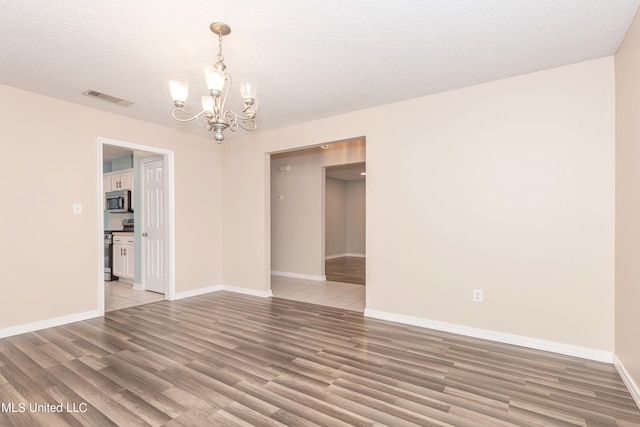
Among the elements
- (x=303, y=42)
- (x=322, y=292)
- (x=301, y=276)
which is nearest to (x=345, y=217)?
(x=301, y=276)

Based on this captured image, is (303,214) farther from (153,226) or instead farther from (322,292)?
(153,226)

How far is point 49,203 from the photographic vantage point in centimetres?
353

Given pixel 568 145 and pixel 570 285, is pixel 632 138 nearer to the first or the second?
pixel 568 145

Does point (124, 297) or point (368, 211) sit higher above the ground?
point (368, 211)

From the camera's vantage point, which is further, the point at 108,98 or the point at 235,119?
the point at 108,98

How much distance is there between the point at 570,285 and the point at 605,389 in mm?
853

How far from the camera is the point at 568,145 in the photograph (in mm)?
2791

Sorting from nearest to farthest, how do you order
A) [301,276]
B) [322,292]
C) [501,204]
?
[501,204], [322,292], [301,276]

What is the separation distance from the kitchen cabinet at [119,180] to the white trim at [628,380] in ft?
23.5

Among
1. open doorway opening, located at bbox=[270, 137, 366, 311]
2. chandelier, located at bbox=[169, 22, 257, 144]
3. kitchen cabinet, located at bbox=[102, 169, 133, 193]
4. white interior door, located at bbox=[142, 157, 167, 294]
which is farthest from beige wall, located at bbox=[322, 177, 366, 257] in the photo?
chandelier, located at bbox=[169, 22, 257, 144]

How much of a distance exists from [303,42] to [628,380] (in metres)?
3.42

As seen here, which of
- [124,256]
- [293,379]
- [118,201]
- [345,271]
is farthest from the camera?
[345,271]

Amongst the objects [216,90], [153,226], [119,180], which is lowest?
[153,226]

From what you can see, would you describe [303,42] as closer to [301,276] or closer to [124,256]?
[301,276]
